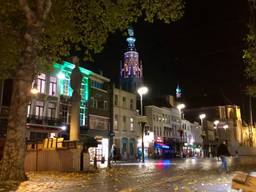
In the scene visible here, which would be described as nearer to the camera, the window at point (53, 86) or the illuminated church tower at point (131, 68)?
the window at point (53, 86)

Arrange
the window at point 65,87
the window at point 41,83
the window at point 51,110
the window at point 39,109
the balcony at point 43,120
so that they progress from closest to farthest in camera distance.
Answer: the balcony at point 43,120, the window at point 39,109, the window at point 41,83, the window at point 51,110, the window at point 65,87

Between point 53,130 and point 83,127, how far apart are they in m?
6.46

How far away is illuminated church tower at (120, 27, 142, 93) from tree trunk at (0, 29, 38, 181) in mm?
91843

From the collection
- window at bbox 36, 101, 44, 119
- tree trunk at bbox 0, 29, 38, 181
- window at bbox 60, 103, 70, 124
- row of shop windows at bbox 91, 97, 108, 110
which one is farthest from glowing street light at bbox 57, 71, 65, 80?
tree trunk at bbox 0, 29, 38, 181

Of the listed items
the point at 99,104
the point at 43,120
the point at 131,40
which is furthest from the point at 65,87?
the point at 131,40

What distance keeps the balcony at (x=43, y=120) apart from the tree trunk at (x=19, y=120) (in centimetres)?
2649

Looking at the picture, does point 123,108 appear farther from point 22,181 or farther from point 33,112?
point 22,181

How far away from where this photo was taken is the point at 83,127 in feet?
157

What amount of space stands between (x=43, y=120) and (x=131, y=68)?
223 ft

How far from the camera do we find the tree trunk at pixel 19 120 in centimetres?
1262

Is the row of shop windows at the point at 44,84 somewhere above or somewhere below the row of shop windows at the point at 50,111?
above

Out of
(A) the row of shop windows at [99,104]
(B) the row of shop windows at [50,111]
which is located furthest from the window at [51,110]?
(A) the row of shop windows at [99,104]

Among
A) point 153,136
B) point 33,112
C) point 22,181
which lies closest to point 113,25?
point 22,181

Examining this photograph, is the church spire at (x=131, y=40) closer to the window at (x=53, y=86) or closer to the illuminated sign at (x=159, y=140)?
the illuminated sign at (x=159, y=140)
